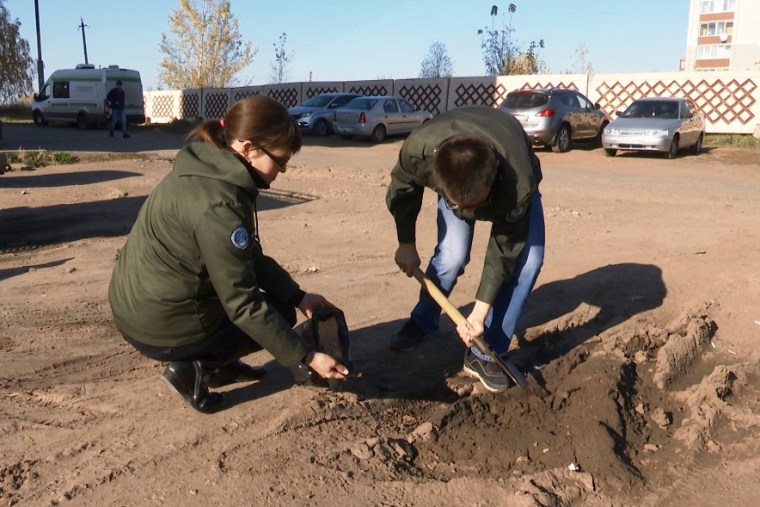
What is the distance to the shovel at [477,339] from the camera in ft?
12.9

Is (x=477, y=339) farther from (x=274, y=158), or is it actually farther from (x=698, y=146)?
(x=698, y=146)

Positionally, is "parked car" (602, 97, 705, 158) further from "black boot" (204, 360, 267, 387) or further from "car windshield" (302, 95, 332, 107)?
"black boot" (204, 360, 267, 387)

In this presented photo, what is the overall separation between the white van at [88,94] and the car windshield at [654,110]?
18056 mm

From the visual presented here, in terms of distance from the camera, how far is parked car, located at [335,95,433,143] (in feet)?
74.5

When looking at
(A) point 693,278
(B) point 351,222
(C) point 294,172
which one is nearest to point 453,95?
(C) point 294,172

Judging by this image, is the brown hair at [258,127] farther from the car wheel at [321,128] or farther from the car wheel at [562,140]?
the car wheel at [321,128]

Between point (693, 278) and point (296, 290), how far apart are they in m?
3.28

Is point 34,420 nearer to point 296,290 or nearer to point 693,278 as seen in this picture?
point 296,290

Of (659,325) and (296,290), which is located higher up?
(296,290)

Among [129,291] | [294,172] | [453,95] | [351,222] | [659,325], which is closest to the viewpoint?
[129,291]

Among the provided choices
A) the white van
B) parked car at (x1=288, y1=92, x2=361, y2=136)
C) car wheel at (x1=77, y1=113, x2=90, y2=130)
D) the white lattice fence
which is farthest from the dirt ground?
car wheel at (x1=77, y1=113, x2=90, y2=130)

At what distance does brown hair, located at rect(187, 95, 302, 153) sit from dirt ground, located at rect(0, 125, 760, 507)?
1.22 metres

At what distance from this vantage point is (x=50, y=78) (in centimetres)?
3086

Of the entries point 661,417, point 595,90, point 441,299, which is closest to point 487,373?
point 441,299
